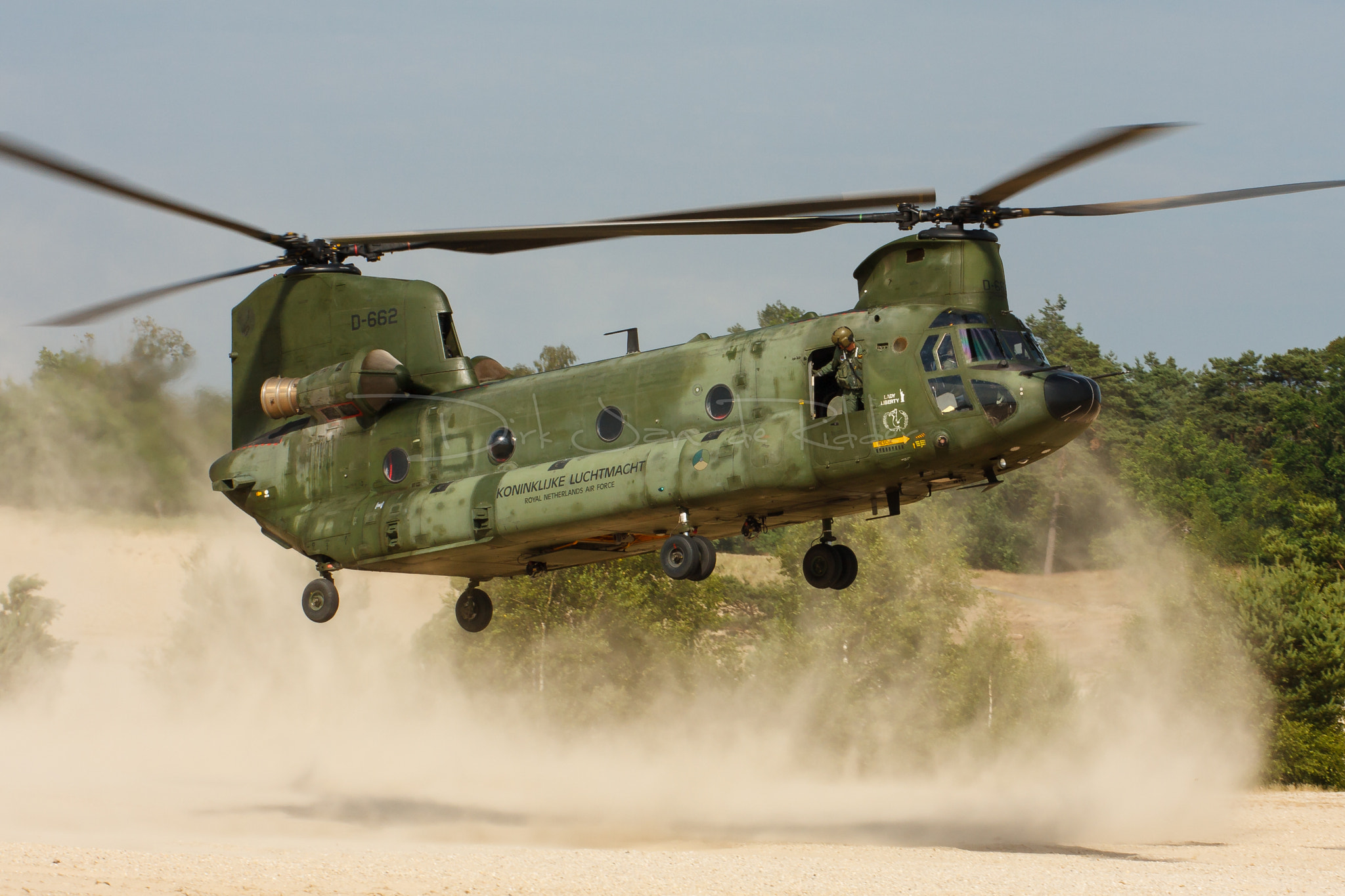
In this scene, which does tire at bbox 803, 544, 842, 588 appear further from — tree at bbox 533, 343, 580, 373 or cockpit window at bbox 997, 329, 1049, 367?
tree at bbox 533, 343, 580, 373

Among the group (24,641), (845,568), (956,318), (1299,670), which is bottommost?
(1299,670)

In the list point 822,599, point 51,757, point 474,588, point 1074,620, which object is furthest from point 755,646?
point 474,588

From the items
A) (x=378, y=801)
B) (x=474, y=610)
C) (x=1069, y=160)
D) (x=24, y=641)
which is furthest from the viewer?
(x=24, y=641)

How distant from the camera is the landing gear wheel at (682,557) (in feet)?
55.0

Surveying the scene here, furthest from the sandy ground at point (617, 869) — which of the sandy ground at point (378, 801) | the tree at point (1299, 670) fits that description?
the tree at point (1299, 670)

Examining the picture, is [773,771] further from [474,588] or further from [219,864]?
[219,864]

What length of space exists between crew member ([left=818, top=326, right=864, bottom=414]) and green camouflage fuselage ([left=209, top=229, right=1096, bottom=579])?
11cm

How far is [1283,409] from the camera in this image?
79438mm

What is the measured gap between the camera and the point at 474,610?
21.3 metres

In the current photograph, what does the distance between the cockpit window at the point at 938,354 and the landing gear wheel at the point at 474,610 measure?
8.44 metres

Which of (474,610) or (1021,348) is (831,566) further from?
(474,610)

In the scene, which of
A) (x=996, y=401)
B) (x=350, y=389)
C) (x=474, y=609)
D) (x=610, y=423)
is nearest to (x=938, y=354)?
(x=996, y=401)

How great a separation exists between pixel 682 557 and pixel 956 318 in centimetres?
433

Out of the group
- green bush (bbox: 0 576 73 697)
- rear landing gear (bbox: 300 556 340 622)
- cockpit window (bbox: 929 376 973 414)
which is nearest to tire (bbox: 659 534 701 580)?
cockpit window (bbox: 929 376 973 414)
